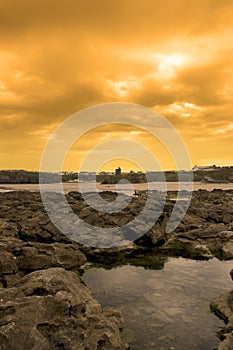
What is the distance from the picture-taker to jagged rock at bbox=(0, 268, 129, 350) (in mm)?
10336

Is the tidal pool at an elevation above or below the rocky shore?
below

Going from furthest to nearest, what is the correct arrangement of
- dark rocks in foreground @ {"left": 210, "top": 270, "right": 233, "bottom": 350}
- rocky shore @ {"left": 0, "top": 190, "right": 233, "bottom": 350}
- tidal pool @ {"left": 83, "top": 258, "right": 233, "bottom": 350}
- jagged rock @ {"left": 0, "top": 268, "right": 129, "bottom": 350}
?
dark rocks in foreground @ {"left": 210, "top": 270, "right": 233, "bottom": 350}
tidal pool @ {"left": 83, "top": 258, "right": 233, "bottom": 350}
rocky shore @ {"left": 0, "top": 190, "right": 233, "bottom": 350}
jagged rock @ {"left": 0, "top": 268, "right": 129, "bottom": 350}

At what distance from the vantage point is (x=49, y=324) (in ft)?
36.5

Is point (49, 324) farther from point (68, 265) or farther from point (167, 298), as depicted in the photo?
point (68, 265)

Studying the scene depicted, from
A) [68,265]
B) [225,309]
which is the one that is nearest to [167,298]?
[225,309]

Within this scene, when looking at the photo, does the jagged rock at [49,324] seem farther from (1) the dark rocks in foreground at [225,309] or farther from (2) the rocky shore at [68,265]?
(1) the dark rocks in foreground at [225,309]

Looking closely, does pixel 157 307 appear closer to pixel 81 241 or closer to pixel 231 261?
pixel 231 261

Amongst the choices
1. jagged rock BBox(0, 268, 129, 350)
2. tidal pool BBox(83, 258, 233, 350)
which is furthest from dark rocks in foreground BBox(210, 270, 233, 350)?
jagged rock BBox(0, 268, 129, 350)

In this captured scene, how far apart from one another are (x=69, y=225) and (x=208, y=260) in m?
14.3

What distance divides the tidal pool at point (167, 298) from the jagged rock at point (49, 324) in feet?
6.97

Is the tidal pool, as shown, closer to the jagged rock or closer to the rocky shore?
the rocky shore

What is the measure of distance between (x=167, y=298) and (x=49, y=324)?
9867mm

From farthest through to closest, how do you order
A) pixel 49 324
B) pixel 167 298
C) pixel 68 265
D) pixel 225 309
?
pixel 68 265
pixel 167 298
pixel 225 309
pixel 49 324

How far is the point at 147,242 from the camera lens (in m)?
32.3
